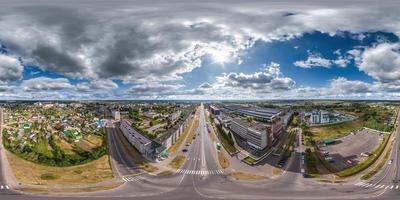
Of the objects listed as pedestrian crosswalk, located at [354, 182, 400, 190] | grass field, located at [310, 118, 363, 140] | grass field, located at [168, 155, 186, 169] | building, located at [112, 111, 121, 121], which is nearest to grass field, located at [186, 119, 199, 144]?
grass field, located at [168, 155, 186, 169]

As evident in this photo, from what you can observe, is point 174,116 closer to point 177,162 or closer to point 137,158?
point 177,162

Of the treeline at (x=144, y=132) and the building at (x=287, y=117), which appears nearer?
the treeline at (x=144, y=132)

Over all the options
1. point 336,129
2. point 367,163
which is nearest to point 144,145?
point 336,129

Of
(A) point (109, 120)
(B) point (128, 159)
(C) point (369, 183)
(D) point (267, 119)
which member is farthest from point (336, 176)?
(A) point (109, 120)

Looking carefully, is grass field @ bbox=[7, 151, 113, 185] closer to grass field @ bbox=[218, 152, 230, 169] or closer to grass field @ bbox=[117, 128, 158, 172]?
grass field @ bbox=[117, 128, 158, 172]

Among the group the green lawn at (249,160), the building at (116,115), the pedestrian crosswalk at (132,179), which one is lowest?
the pedestrian crosswalk at (132,179)

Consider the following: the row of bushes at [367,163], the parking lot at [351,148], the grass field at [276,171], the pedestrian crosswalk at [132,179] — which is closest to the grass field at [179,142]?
the pedestrian crosswalk at [132,179]

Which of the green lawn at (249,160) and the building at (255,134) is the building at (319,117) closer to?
the building at (255,134)

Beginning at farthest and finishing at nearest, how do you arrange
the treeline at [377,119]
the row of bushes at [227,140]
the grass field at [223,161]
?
the treeline at [377,119], the row of bushes at [227,140], the grass field at [223,161]
